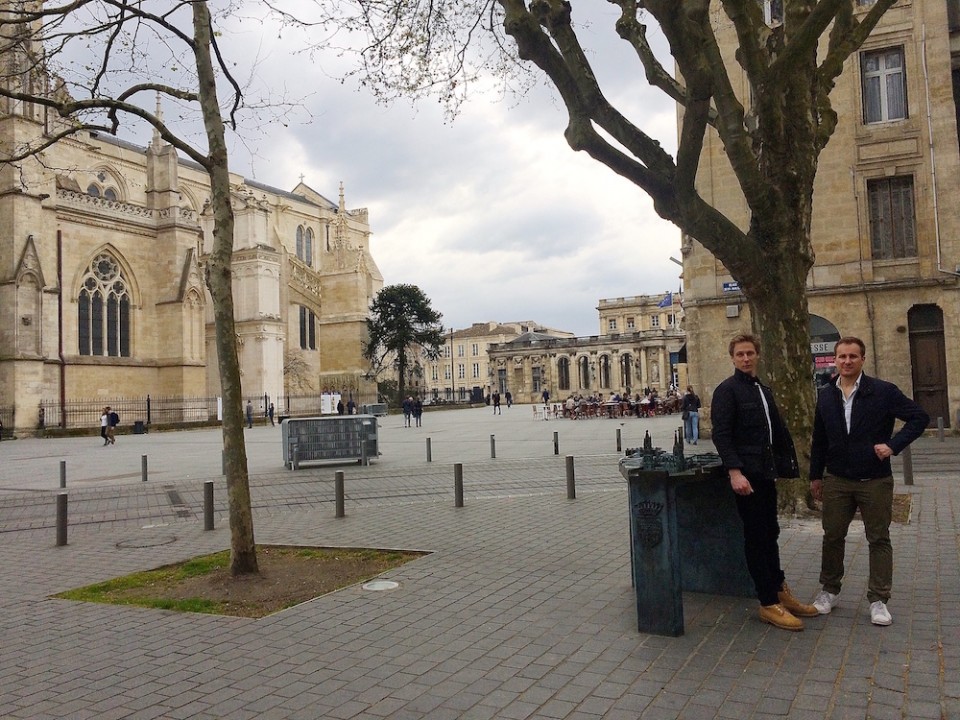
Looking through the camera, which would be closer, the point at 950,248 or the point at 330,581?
the point at 330,581

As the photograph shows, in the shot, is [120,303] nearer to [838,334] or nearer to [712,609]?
[838,334]

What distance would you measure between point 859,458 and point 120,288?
137ft

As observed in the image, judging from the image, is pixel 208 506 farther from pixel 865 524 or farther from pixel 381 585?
pixel 865 524

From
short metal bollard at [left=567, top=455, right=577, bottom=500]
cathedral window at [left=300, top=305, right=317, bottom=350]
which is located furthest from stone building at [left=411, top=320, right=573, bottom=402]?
short metal bollard at [left=567, top=455, right=577, bottom=500]

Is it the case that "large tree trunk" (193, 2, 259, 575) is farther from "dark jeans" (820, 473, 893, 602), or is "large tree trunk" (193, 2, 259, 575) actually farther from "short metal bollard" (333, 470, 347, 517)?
"dark jeans" (820, 473, 893, 602)

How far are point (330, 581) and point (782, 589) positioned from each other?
11.7 feet

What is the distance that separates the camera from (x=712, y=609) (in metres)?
5.18

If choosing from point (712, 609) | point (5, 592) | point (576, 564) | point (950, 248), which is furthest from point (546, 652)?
point (950, 248)

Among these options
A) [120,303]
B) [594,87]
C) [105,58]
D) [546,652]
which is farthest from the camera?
[120,303]

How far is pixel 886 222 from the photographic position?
20000 mm

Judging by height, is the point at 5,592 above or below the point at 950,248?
below

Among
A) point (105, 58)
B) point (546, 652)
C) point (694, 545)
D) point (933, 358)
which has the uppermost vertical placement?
point (105, 58)

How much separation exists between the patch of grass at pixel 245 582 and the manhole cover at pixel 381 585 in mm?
175

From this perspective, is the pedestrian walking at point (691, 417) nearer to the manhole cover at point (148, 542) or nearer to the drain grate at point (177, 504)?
the drain grate at point (177, 504)
